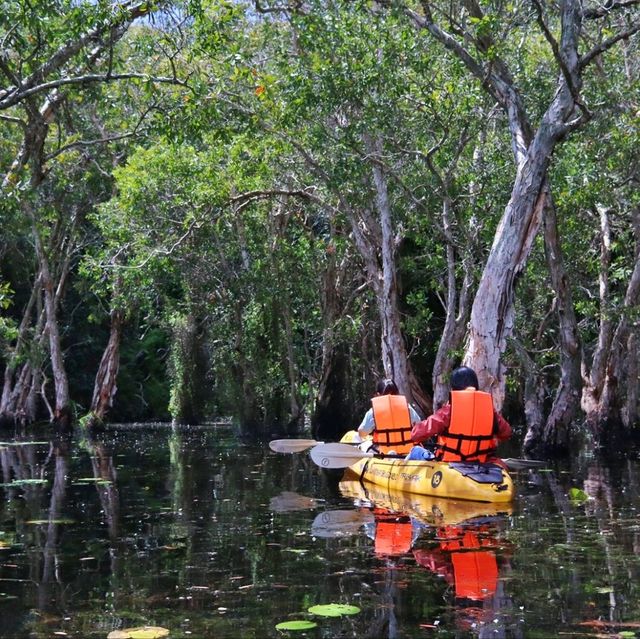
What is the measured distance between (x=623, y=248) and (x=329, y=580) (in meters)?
14.9

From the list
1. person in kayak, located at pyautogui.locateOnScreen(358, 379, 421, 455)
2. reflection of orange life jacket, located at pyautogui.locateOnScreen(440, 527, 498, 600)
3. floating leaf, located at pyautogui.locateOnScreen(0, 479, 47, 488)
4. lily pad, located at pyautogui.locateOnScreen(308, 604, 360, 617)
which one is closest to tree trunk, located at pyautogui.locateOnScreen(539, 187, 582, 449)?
person in kayak, located at pyautogui.locateOnScreen(358, 379, 421, 455)

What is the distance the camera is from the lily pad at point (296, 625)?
17.4ft

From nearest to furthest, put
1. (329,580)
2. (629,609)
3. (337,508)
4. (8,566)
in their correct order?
(629,609) → (329,580) → (8,566) → (337,508)

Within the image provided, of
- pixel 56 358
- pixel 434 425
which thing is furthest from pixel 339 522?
pixel 56 358

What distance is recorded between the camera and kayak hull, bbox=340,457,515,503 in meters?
10.6

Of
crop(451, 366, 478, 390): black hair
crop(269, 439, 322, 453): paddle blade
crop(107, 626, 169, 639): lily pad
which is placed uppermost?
crop(451, 366, 478, 390): black hair

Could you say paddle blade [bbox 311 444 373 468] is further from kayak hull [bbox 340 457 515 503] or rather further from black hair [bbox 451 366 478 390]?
black hair [bbox 451 366 478 390]

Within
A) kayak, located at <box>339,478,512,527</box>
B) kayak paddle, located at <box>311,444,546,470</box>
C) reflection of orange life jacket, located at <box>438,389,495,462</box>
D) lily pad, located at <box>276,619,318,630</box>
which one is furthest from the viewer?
kayak paddle, located at <box>311,444,546,470</box>

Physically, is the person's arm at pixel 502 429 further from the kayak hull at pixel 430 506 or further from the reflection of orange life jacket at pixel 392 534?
the reflection of orange life jacket at pixel 392 534

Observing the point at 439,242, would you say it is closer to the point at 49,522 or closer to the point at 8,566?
the point at 49,522

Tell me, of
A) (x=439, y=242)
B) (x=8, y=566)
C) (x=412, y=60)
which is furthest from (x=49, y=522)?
(x=439, y=242)

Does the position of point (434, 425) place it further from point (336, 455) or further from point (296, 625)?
point (296, 625)

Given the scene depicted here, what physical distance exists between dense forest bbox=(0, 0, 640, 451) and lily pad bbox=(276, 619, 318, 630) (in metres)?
5.90

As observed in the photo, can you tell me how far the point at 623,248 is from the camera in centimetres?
1998
